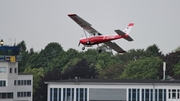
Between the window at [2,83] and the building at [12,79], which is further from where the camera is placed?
the building at [12,79]

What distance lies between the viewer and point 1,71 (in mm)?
189375

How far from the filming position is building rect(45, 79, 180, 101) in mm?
167500

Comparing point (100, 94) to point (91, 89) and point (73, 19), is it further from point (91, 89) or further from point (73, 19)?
point (73, 19)

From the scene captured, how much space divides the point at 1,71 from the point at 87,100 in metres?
24.9

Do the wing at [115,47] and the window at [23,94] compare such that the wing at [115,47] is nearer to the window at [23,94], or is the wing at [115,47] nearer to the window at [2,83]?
the window at [2,83]

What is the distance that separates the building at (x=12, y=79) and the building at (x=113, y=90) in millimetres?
18202

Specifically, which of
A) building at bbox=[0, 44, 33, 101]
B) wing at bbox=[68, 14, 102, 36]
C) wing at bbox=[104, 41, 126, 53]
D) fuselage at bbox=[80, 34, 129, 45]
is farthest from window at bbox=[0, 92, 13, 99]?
fuselage at bbox=[80, 34, 129, 45]

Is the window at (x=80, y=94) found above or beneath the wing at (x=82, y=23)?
beneath

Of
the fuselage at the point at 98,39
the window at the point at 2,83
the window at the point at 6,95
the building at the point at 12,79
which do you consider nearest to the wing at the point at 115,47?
the fuselage at the point at 98,39

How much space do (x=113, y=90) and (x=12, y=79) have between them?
27983 millimetres

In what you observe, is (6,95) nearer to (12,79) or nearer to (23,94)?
(12,79)

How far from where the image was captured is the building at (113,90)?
168 meters

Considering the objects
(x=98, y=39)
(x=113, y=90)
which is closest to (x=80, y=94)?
(x=113, y=90)

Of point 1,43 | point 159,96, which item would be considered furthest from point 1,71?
point 159,96
